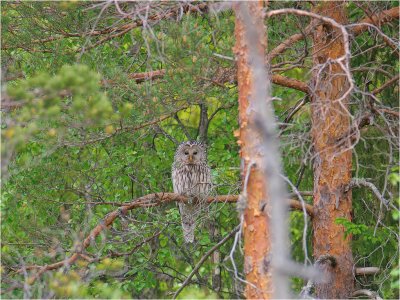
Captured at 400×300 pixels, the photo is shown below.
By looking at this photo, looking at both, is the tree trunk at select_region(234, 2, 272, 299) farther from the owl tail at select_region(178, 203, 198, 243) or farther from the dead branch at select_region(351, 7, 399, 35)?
the owl tail at select_region(178, 203, 198, 243)

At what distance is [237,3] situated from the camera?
5.30 meters

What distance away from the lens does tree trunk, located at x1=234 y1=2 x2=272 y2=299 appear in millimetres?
5090

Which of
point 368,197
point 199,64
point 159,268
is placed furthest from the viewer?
point 159,268

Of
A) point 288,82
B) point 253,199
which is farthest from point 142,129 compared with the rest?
point 253,199

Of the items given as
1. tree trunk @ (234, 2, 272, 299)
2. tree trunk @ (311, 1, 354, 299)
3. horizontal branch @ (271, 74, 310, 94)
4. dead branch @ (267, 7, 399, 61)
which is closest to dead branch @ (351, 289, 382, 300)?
tree trunk @ (311, 1, 354, 299)

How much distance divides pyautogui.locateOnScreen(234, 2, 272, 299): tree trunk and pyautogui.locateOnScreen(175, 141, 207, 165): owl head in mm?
3707

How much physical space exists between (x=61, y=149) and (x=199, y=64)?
2479 millimetres

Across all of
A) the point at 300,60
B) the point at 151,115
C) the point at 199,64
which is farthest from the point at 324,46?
the point at 151,115

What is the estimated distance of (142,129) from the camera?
790 centimetres

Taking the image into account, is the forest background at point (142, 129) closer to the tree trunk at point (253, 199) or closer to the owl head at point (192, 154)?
the tree trunk at point (253, 199)

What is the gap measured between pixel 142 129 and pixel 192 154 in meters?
1.19

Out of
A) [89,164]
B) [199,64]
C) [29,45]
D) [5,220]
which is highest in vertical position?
[29,45]

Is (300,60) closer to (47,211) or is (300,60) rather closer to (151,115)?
(151,115)

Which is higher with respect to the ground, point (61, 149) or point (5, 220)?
point (61, 149)
